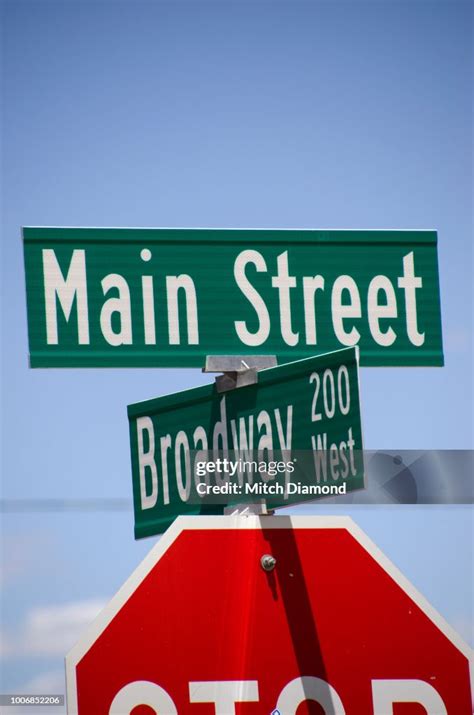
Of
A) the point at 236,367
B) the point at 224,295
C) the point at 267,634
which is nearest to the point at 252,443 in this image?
the point at 236,367

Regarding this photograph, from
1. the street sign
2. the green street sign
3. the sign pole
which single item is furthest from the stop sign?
the street sign

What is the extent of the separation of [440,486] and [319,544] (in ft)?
2.77

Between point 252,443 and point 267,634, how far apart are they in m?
0.66

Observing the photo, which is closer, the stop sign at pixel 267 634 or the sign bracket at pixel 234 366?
the stop sign at pixel 267 634

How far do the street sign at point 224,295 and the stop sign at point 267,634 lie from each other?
2.38ft

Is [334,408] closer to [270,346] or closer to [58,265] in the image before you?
[270,346]

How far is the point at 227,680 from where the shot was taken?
2.68m

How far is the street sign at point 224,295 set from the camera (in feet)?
10.9

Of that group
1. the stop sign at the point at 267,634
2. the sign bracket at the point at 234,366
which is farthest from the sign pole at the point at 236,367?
the stop sign at the point at 267,634

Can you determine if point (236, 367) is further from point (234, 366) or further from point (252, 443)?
point (252, 443)

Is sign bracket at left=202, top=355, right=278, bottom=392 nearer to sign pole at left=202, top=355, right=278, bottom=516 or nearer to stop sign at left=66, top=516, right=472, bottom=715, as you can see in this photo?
sign pole at left=202, top=355, right=278, bottom=516

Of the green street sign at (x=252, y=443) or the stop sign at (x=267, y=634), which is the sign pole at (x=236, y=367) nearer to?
the green street sign at (x=252, y=443)

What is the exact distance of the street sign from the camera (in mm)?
3318

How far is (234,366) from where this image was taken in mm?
3318
